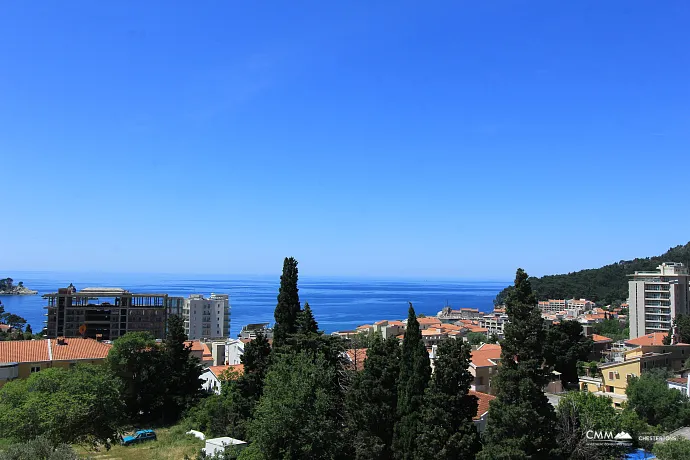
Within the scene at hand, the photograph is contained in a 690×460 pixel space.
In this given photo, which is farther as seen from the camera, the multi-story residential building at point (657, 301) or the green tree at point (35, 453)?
the multi-story residential building at point (657, 301)

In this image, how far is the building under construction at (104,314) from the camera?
55.1m

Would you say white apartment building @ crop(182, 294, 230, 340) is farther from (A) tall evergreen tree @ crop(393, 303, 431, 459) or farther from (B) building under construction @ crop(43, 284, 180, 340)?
(A) tall evergreen tree @ crop(393, 303, 431, 459)

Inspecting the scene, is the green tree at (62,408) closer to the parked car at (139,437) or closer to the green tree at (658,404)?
the parked car at (139,437)

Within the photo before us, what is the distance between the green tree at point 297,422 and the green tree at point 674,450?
9.05m

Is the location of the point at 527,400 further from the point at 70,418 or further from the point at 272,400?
the point at 70,418

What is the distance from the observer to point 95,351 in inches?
1102

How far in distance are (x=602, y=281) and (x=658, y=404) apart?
359 feet

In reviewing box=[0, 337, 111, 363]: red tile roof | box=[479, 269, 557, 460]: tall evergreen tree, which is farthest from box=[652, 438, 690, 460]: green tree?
box=[0, 337, 111, 363]: red tile roof

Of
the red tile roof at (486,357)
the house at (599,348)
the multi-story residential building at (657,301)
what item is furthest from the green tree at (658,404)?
the multi-story residential building at (657,301)

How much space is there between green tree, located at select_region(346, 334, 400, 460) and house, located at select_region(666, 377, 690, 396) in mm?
17253

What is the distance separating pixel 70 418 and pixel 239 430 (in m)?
5.91

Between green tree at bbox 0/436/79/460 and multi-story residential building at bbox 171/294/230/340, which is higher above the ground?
green tree at bbox 0/436/79/460

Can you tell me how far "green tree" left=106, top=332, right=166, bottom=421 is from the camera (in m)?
25.7

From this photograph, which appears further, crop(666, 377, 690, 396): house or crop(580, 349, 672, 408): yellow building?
crop(580, 349, 672, 408): yellow building
